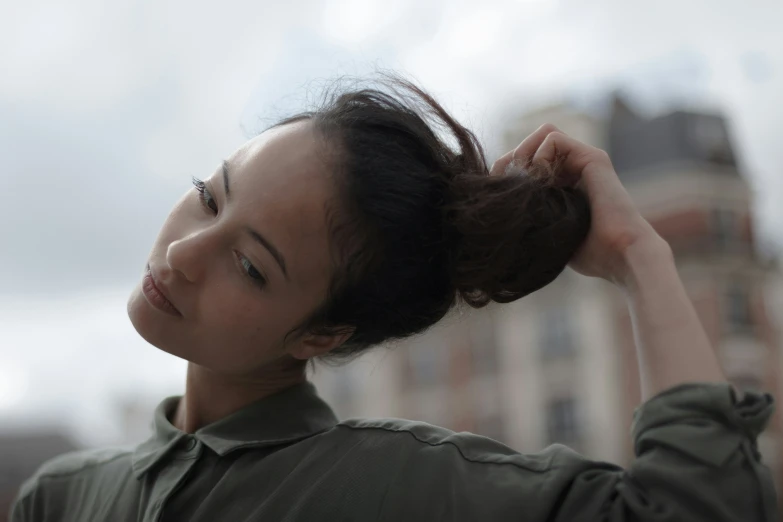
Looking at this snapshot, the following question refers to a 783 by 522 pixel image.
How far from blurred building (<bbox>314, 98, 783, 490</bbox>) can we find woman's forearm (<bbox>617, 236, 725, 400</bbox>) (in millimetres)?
8347

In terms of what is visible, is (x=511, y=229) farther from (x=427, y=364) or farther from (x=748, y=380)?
(x=427, y=364)

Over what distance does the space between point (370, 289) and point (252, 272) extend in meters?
0.11

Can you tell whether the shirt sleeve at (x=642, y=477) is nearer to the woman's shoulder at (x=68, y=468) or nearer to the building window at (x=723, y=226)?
the woman's shoulder at (x=68, y=468)

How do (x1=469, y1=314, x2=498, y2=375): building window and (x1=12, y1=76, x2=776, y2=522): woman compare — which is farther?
(x1=469, y1=314, x2=498, y2=375): building window

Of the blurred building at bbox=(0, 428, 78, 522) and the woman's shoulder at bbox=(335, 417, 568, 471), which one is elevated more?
the woman's shoulder at bbox=(335, 417, 568, 471)

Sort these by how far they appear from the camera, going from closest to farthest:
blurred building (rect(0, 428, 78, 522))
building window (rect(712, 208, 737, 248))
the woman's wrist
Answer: the woman's wrist < building window (rect(712, 208, 737, 248)) < blurred building (rect(0, 428, 78, 522))

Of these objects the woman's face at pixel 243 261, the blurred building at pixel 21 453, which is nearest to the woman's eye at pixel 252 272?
the woman's face at pixel 243 261

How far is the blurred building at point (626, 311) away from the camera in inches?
366

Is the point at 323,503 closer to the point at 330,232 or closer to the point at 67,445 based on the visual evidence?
the point at 330,232

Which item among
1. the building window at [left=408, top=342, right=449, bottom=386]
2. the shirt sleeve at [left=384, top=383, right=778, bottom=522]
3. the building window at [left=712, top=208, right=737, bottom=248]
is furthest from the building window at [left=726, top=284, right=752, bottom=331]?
the shirt sleeve at [left=384, top=383, right=778, bottom=522]

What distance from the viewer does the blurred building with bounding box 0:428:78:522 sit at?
10.7 meters

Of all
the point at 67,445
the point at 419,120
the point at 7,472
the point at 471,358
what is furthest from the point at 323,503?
the point at 67,445

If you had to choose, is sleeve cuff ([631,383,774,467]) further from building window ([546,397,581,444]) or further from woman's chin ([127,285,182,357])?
building window ([546,397,581,444])

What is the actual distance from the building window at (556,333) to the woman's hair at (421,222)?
9136mm
